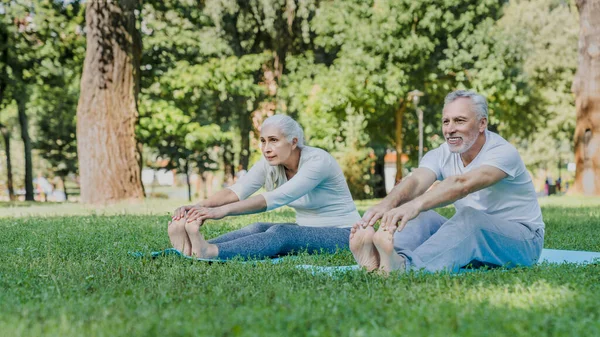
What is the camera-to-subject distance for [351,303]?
3883 millimetres

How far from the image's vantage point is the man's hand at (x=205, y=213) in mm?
5688

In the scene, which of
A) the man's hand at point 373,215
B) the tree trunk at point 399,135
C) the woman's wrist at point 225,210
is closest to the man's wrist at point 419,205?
the man's hand at point 373,215

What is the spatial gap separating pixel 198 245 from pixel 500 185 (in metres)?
Answer: 2.42

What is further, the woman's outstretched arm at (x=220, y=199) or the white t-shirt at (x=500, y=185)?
the woman's outstretched arm at (x=220, y=199)

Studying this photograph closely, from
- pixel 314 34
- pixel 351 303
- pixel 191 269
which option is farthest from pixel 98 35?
pixel 314 34

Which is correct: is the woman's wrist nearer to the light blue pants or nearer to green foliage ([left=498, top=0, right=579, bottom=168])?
the light blue pants

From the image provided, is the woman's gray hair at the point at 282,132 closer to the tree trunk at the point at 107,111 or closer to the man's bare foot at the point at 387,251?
the man's bare foot at the point at 387,251

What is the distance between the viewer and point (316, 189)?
6.63 metres

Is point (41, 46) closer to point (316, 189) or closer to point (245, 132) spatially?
point (245, 132)

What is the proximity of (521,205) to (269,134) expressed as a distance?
7.11 ft

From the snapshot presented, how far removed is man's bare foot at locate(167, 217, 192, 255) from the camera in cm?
597

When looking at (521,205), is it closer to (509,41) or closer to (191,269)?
(191,269)

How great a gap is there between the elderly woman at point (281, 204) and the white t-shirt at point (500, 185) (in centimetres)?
109

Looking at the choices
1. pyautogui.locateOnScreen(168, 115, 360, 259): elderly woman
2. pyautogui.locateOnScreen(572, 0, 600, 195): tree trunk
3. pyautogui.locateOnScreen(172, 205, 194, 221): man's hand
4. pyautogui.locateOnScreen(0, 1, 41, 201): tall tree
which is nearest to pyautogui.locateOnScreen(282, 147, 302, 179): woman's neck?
pyautogui.locateOnScreen(168, 115, 360, 259): elderly woman
